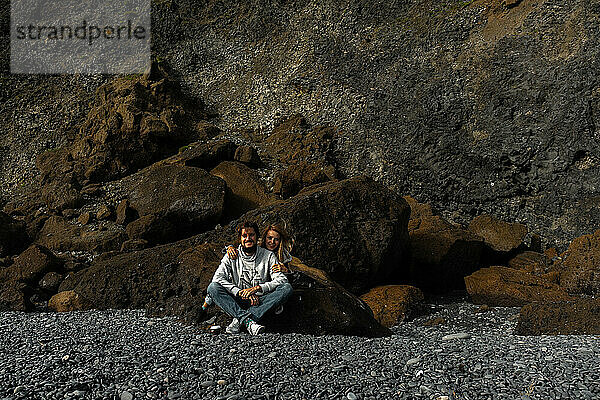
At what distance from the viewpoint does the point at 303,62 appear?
85.8 ft

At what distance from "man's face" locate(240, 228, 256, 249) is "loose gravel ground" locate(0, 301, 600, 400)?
4.22ft

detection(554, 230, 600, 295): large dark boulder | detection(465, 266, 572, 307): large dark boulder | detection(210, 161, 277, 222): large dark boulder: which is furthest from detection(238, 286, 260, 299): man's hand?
detection(210, 161, 277, 222): large dark boulder

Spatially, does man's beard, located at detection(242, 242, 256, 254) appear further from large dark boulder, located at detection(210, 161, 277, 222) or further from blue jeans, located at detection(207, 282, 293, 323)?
large dark boulder, located at detection(210, 161, 277, 222)

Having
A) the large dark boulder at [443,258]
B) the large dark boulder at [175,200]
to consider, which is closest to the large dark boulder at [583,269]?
the large dark boulder at [443,258]

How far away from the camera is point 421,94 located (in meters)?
21.0

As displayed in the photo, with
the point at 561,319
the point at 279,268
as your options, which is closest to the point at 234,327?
the point at 279,268

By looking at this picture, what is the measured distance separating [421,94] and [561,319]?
14.0 m

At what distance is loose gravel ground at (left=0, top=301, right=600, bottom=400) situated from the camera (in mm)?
4730

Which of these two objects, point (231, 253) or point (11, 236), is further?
point (11, 236)

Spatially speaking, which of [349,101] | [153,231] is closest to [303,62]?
[349,101]

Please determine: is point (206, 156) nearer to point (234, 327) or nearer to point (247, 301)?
point (247, 301)

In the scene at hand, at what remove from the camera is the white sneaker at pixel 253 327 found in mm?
7090

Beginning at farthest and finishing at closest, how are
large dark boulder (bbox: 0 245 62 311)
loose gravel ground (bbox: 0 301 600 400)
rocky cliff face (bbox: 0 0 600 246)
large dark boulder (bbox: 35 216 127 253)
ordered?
rocky cliff face (bbox: 0 0 600 246) → large dark boulder (bbox: 35 216 127 253) → large dark boulder (bbox: 0 245 62 311) → loose gravel ground (bbox: 0 301 600 400)

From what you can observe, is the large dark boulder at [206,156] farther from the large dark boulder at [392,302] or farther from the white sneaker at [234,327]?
the white sneaker at [234,327]
